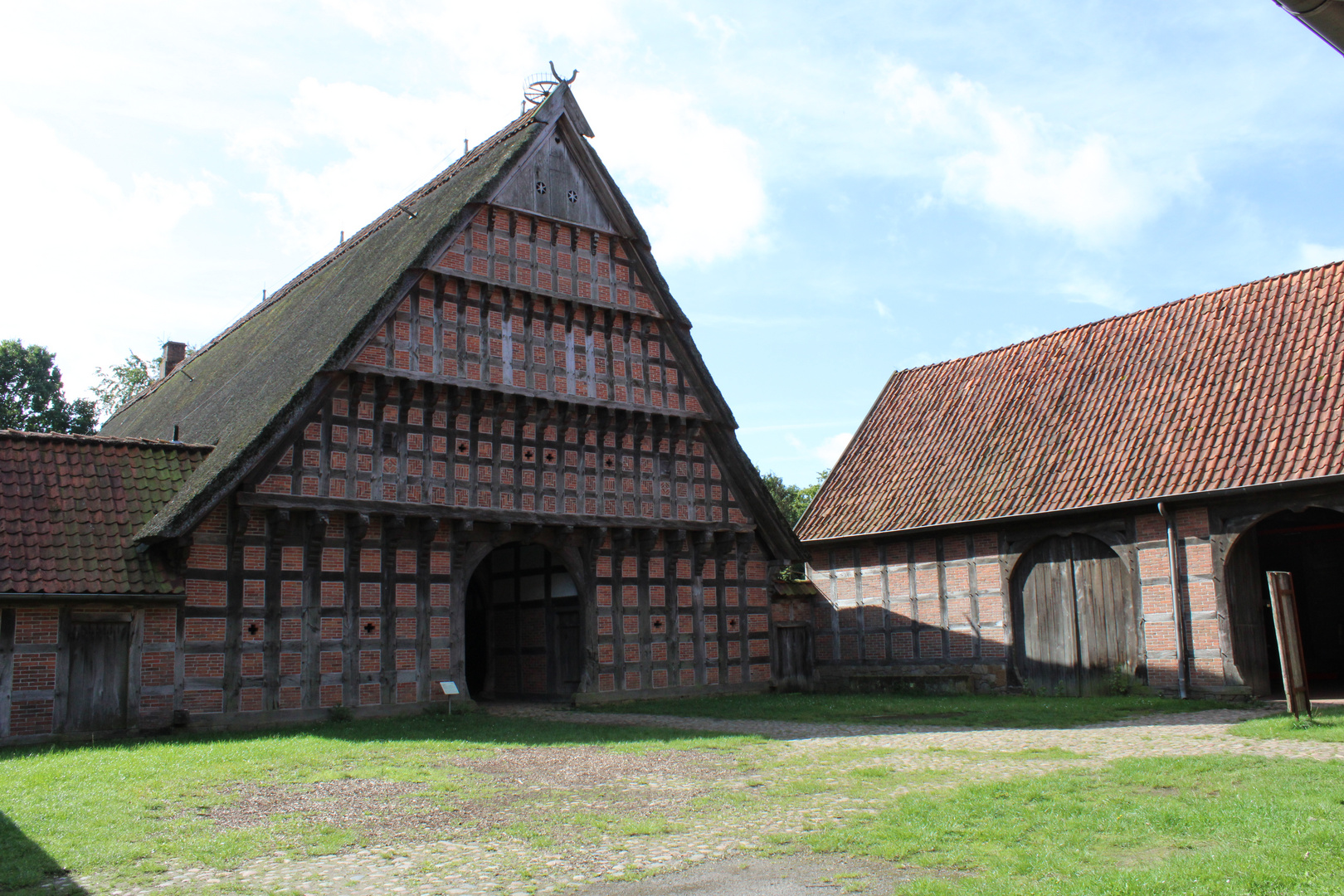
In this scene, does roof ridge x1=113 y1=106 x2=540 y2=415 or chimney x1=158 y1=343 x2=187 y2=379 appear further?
chimney x1=158 y1=343 x2=187 y2=379

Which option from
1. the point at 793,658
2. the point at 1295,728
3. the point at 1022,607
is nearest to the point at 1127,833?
the point at 1295,728

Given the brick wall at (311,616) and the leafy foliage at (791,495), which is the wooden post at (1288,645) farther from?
the leafy foliage at (791,495)

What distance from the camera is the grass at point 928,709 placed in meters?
14.8

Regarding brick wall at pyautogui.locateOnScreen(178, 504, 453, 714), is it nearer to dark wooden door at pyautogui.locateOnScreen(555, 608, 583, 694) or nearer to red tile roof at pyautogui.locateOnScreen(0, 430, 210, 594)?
red tile roof at pyautogui.locateOnScreen(0, 430, 210, 594)

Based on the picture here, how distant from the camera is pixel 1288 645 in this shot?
42.1 feet

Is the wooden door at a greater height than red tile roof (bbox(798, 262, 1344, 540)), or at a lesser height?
lesser

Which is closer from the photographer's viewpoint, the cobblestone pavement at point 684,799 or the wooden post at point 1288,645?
the cobblestone pavement at point 684,799

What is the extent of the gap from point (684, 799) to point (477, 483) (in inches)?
401

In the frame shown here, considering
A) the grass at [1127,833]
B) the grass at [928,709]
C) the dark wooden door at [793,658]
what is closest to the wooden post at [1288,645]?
the grass at [928,709]

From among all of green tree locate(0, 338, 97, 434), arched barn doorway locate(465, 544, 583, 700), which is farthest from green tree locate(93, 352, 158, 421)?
arched barn doorway locate(465, 544, 583, 700)

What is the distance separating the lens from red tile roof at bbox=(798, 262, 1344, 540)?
55.4 ft

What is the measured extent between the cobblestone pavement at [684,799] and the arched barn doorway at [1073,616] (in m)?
3.74

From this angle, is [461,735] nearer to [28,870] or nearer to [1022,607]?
[28,870]

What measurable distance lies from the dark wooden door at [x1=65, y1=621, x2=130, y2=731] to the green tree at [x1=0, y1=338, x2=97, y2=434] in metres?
33.7
